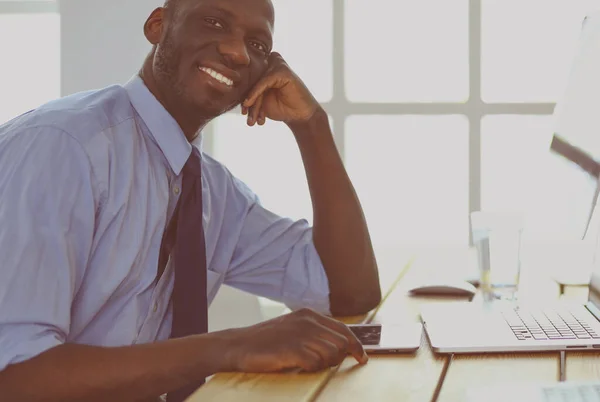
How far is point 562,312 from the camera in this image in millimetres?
1288

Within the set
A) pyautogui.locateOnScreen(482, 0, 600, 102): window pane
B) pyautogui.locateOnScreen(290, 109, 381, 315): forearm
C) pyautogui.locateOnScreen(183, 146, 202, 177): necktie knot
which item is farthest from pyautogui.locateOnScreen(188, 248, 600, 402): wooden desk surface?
pyautogui.locateOnScreen(482, 0, 600, 102): window pane

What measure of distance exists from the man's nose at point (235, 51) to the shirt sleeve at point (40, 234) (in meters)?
0.40

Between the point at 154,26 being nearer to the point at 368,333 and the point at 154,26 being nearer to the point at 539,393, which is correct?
the point at 368,333

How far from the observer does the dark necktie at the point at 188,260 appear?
1341 mm

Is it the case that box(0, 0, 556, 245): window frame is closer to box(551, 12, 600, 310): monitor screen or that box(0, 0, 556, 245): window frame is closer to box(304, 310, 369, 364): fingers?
box(551, 12, 600, 310): monitor screen

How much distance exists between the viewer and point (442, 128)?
3180 mm

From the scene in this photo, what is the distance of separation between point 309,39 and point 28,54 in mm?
1164

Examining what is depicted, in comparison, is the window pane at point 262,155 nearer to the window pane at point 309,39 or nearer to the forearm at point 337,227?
the window pane at point 309,39

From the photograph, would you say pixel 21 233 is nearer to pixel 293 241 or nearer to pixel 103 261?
→ pixel 103 261

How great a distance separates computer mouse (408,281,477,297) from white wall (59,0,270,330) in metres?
1.87

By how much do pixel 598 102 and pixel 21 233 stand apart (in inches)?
42.1

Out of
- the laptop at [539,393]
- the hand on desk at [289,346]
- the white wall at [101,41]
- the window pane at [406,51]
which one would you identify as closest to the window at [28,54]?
the white wall at [101,41]

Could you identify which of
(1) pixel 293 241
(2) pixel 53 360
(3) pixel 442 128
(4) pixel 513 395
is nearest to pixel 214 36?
(1) pixel 293 241

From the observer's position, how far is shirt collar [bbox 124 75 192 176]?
1.38 m
